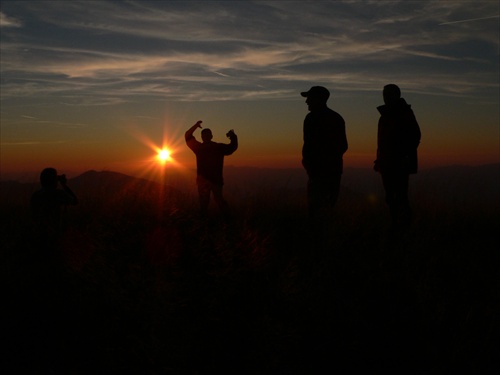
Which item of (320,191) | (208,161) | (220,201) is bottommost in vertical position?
(220,201)

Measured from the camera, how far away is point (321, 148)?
25.1ft

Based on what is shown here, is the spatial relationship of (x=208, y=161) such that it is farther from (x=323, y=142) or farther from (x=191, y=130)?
(x=323, y=142)

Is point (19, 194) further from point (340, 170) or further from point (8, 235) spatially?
point (340, 170)

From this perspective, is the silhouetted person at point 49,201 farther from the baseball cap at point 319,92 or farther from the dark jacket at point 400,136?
the dark jacket at point 400,136

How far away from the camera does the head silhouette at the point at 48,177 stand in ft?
23.5

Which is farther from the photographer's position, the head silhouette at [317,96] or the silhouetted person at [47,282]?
the head silhouette at [317,96]

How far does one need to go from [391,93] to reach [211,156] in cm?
387

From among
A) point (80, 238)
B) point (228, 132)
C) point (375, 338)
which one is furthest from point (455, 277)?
point (228, 132)

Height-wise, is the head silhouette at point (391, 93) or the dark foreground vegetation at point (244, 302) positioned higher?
the head silhouette at point (391, 93)

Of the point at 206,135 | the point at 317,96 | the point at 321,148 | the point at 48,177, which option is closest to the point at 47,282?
the point at 48,177

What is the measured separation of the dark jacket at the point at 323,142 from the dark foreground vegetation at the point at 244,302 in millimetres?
882

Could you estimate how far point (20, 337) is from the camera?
4.14 metres

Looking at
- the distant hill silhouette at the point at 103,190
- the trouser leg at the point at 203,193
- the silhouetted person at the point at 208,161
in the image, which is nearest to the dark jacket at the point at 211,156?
the silhouetted person at the point at 208,161

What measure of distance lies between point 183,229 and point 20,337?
2732mm
